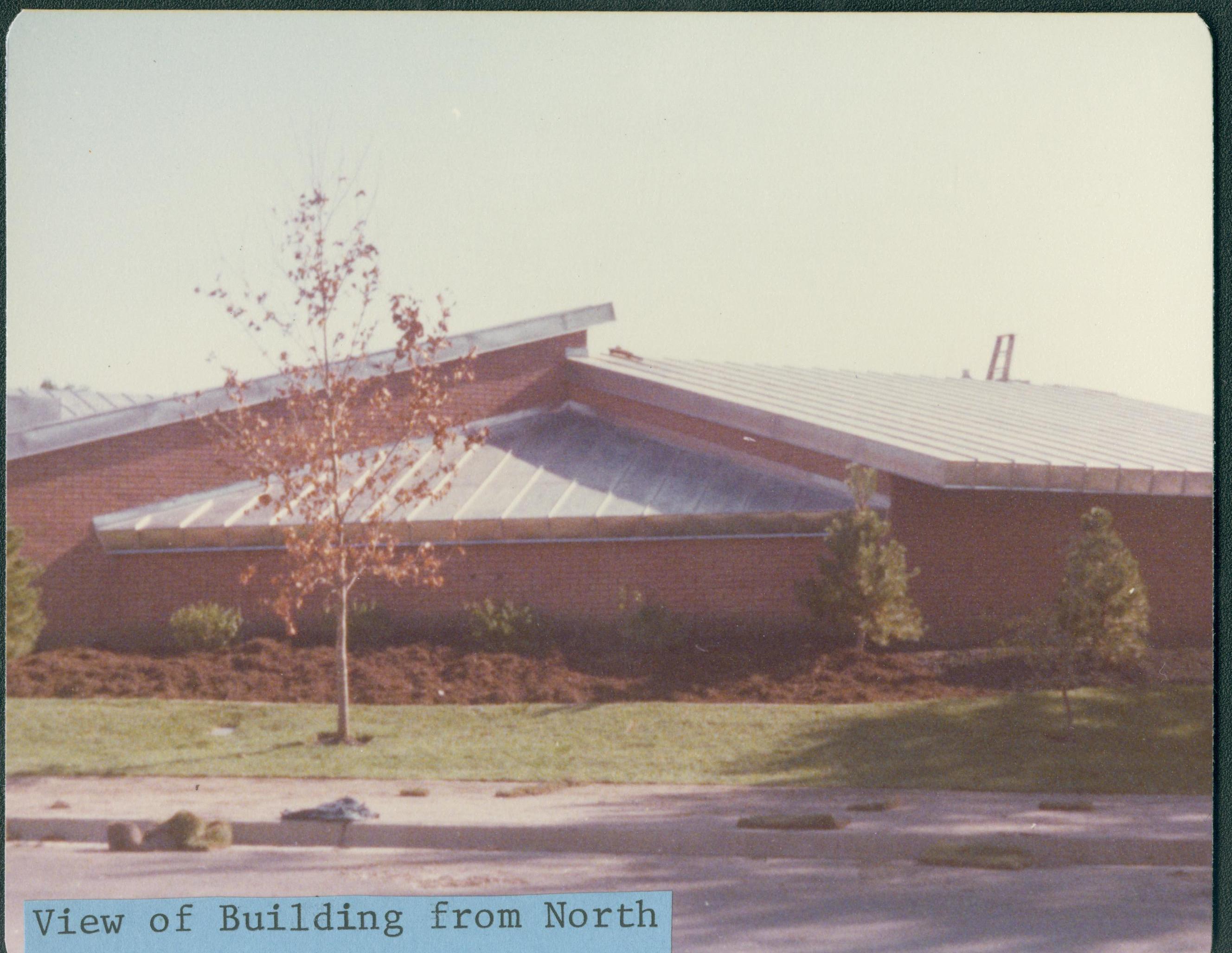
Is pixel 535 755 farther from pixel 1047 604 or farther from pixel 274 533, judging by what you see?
pixel 1047 604

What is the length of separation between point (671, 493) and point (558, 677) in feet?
7.99

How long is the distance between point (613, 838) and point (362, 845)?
6.11ft

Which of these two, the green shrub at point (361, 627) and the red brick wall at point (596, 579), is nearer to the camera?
the green shrub at point (361, 627)

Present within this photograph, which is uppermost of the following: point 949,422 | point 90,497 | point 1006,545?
point 949,422

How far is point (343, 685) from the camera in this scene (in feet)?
30.7

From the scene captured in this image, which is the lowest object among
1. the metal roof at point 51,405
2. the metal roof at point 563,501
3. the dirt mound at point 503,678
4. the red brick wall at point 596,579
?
the dirt mound at point 503,678

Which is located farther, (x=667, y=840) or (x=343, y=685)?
(x=343, y=685)

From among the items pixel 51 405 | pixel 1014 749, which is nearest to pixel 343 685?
pixel 51 405

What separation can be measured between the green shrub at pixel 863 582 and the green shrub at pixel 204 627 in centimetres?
534

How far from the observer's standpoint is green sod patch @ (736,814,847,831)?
24.3ft

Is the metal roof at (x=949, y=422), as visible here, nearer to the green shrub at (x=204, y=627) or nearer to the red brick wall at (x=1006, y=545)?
the red brick wall at (x=1006, y=545)

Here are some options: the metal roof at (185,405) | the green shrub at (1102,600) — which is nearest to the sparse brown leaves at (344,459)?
the metal roof at (185,405)

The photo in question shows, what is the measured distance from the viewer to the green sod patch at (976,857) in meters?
7.03

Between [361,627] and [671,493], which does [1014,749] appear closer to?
[671,493]
